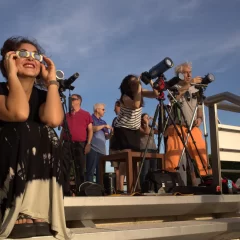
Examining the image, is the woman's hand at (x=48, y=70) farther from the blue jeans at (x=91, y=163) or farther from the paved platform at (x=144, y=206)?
the blue jeans at (x=91, y=163)

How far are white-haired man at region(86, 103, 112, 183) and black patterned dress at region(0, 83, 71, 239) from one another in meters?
3.55

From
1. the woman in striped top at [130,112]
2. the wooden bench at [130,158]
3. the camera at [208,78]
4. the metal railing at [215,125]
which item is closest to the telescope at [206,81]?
the camera at [208,78]

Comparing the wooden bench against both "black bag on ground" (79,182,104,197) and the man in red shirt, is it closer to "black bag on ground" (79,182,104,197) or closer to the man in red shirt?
"black bag on ground" (79,182,104,197)

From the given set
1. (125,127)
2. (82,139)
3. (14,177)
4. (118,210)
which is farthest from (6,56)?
(82,139)

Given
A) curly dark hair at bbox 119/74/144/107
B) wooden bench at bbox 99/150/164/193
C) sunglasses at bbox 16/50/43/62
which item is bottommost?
wooden bench at bbox 99/150/164/193

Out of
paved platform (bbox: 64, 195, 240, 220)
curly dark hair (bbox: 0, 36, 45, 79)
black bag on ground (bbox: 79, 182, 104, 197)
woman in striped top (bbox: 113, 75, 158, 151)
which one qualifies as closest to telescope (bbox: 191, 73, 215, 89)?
woman in striped top (bbox: 113, 75, 158, 151)

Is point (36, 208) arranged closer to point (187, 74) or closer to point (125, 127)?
point (125, 127)

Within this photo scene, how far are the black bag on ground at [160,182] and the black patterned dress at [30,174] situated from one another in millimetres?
1689

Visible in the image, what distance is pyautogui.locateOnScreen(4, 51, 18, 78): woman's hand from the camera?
67.4 inches

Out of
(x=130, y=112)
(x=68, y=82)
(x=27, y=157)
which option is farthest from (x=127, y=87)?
(x=27, y=157)

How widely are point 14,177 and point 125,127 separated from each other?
240 centimetres

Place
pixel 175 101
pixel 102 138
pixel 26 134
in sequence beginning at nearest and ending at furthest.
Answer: pixel 26 134 < pixel 175 101 < pixel 102 138

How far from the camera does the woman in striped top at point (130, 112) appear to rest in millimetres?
3861

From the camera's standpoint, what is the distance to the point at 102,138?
5.93 meters
